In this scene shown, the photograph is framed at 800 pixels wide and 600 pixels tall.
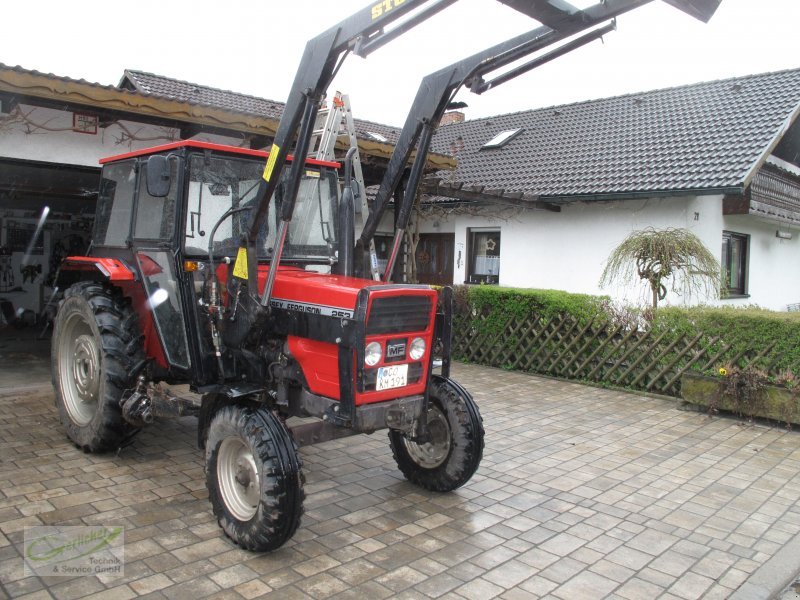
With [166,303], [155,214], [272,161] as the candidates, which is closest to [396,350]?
[272,161]

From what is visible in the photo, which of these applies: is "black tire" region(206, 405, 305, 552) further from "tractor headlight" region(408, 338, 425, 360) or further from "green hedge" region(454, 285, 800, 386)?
"green hedge" region(454, 285, 800, 386)

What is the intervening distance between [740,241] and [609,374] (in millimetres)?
6902

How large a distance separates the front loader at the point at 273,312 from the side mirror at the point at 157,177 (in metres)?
0.01

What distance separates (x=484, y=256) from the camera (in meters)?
14.2

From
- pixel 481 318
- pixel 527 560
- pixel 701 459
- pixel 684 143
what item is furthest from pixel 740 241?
pixel 527 560

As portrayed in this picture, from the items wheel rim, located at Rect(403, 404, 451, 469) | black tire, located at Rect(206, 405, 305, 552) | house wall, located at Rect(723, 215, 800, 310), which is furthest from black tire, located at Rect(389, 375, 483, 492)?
house wall, located at Rect(723, 215, 800, 310)

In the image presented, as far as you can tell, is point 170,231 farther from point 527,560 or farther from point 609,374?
point 609,374

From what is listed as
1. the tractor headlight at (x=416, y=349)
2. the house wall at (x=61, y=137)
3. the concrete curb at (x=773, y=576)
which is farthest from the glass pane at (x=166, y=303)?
the house wall at (x=61, y=137)

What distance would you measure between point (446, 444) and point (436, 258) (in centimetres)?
1118

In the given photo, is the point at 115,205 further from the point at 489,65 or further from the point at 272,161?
the point at 489,65

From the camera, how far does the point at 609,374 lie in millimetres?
8000

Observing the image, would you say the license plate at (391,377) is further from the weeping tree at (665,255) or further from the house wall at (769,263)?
the house wall at (769,263)

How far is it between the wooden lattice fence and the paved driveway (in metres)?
1.26

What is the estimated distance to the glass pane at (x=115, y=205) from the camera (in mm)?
4852
